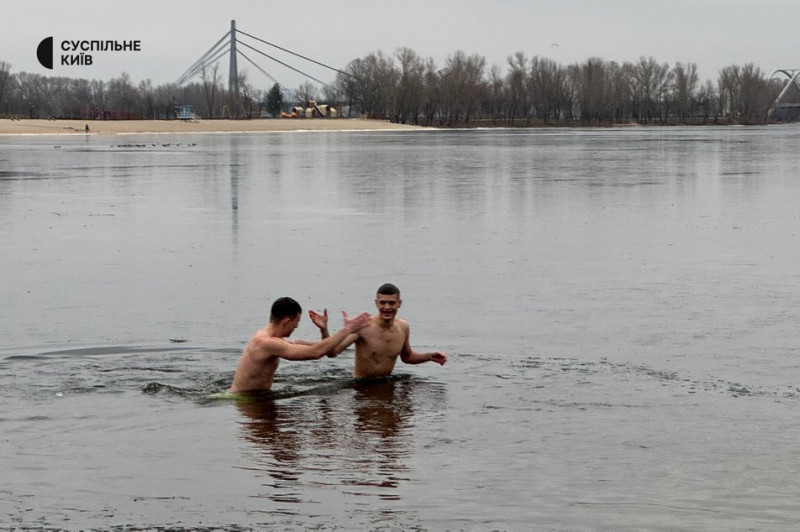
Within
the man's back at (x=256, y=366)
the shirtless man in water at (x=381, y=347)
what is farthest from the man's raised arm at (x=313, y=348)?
the shirtless man in water at (x=381, y=347)

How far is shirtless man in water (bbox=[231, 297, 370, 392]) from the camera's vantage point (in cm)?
1023

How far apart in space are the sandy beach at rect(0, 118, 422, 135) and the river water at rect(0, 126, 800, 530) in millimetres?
90781

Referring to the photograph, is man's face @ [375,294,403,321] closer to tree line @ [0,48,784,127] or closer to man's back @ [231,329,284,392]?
man's back @ [231,329,284,392]

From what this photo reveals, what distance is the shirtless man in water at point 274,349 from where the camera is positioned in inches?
403

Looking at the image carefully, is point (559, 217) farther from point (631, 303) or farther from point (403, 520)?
point (403, 520)

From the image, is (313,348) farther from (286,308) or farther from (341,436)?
(341,436)

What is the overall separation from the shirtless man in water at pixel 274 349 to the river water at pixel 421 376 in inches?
10.3

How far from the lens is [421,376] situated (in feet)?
36.3

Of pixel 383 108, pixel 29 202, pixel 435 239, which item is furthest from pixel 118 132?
pixel 435 239

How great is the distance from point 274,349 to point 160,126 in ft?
397

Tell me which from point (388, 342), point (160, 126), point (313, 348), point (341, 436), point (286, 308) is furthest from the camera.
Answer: point (160, 126)

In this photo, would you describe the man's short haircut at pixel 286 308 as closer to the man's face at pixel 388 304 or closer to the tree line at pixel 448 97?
the man's face at pixel 388 304

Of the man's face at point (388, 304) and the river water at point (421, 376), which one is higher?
the man's face at point (388, 304)

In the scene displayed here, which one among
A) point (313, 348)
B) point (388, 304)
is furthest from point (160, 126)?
point (313, 348)
